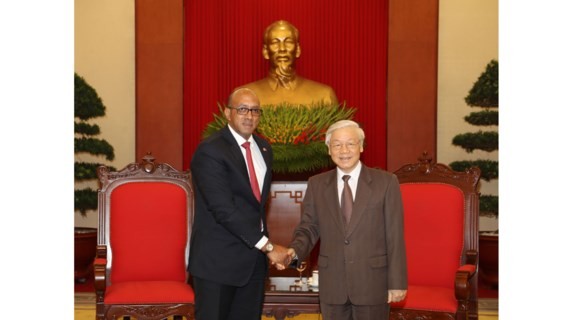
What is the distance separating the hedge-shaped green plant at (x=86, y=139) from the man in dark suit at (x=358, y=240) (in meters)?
4.17

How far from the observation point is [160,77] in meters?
6.98

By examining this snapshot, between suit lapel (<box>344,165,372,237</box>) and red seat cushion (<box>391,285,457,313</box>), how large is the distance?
103 cm

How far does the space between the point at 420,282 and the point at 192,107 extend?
146 inches

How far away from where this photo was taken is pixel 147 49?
6961 mm

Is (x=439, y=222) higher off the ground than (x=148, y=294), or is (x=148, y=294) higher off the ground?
(x=439, y=222)

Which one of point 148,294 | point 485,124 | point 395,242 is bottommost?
point 148,294

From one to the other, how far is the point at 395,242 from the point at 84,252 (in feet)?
13.6

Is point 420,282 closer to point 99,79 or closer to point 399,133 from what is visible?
point 399,133

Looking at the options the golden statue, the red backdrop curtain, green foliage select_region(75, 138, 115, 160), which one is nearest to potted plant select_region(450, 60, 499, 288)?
the red backdrop curtain

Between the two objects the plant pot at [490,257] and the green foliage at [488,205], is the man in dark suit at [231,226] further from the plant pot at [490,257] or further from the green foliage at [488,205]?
the green foliage at [488,205]

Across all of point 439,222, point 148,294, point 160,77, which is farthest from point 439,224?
point 160,77

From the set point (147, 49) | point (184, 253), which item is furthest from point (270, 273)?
point (147, 49)

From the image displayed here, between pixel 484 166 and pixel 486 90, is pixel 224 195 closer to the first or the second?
pixel 486 90
